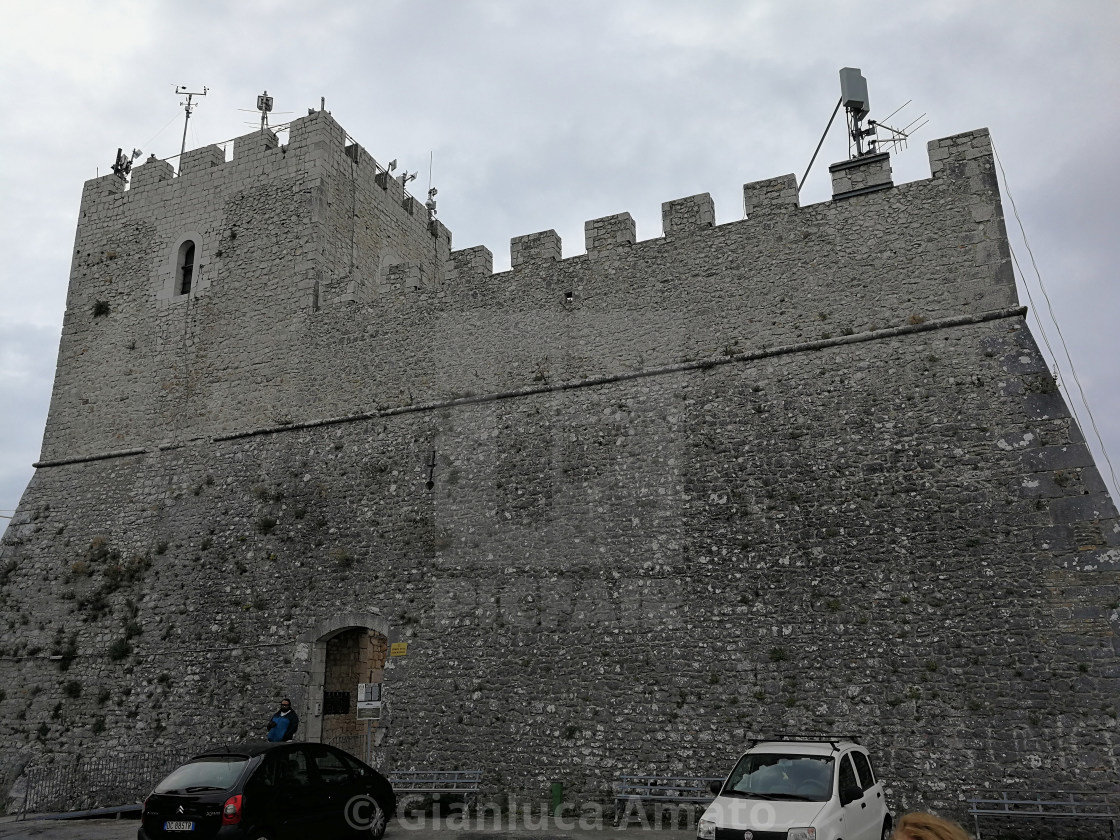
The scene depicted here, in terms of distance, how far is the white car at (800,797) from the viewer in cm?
643

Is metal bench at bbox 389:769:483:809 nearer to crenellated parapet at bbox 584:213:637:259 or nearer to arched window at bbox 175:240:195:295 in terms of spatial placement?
crenellated parapet at bbox 584:213:637:259

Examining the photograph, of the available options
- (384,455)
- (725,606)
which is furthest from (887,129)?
(384,455)

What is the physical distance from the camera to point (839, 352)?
10617mm

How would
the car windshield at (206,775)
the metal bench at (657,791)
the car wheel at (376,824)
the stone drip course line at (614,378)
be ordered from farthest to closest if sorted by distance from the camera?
the stone drip course line at (614,378)
the metal bench at (657,791)
the car wheel at (376,824)
the car windshield at (206,775)

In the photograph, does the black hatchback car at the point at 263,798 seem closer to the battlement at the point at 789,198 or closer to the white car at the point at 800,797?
the white car at the point at 800,797

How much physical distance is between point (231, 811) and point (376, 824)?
2.00 m

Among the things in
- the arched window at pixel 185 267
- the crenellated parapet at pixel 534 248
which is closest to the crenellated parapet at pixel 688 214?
the crenellated parapet at pixel 534 248

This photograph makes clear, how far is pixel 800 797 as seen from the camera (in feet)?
22.3

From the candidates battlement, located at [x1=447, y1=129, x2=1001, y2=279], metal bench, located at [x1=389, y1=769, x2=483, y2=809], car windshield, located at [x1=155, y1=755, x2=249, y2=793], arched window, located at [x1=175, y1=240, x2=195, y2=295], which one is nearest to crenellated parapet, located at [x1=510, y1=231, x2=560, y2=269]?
battlement, located at [x1=447, y1=129, x2=1001, y2=279]

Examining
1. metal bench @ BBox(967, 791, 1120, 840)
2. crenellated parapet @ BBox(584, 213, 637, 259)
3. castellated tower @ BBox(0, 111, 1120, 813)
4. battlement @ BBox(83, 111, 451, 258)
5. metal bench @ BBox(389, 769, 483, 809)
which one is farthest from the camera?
battlement @ BBox(83, 111, 451, 258)

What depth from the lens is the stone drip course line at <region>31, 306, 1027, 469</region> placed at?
10117 millimetres

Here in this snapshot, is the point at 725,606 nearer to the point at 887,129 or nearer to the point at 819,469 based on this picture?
the point at 819,469

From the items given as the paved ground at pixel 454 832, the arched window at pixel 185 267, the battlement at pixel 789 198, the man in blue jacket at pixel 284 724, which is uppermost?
the arched window at pixel 185 267

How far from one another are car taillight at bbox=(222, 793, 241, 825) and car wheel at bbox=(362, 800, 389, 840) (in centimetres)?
175
